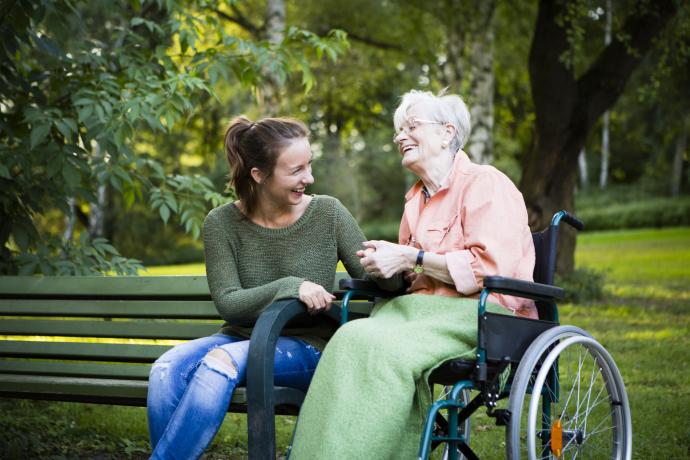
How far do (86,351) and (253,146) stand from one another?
1.22m

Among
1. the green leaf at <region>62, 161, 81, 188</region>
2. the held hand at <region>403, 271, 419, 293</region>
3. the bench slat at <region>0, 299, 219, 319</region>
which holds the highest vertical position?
the green leaf at <region>62, 161, 81, 188</region>

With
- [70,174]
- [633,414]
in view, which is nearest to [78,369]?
[70,174]

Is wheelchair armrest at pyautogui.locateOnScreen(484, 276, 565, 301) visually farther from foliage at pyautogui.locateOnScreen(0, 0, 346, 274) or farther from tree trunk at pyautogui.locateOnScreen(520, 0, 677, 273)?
tree trunk at pyautogui.locateOnScreen(520, 0, 677, 273)

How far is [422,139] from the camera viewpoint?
320cm

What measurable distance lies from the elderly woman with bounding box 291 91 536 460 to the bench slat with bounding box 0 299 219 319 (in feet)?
2.94

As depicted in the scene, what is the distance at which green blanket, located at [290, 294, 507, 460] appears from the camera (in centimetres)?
260

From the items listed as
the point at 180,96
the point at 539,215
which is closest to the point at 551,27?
the point at 539,215

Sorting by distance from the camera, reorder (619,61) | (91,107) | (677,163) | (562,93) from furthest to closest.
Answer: (677,163) → (562,93) → (619,61) → (91,107)

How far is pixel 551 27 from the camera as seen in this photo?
→ 31.7 feet

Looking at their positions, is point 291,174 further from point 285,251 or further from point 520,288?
point 520,288

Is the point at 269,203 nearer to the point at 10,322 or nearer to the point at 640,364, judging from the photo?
the point at 10,322

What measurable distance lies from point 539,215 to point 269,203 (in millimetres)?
7186

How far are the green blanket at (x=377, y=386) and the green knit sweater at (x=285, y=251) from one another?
0.49 metres

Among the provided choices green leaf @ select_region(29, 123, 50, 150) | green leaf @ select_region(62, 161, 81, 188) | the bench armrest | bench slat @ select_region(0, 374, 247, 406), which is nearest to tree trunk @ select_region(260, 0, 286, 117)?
green leaf @ select_region(62, 161, 81, 188)
